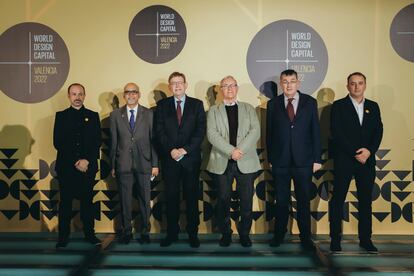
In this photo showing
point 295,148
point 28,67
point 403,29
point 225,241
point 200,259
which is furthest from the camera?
point 28,67

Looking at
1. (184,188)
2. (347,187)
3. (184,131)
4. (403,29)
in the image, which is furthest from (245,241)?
(403,29)

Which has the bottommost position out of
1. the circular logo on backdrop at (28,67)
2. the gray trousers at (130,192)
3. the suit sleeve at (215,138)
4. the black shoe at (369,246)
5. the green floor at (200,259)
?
the green floor at (200,259)

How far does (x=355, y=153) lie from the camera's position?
4555 mm

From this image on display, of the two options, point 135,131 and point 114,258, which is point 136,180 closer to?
point 135,131

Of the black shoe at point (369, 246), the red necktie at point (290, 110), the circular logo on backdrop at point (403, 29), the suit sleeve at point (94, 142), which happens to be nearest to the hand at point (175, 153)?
the suit sleeve at point (94, 142)

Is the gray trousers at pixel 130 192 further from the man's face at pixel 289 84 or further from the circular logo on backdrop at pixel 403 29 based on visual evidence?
the circular logo on backdrop at pixel 403 29

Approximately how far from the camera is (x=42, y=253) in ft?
15.0

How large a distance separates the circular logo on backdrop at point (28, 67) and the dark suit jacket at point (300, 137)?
9.36 feet

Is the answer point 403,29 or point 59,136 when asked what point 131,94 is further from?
point 403,29

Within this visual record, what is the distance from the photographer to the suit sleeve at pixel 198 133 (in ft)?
15.3

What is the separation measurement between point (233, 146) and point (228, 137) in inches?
5.3

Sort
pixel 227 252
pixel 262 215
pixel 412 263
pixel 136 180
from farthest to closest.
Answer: pixel 262 215
pixel 136 180
pixel 227 252
pixel 412 263

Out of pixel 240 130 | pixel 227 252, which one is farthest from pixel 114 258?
pixel 240 130

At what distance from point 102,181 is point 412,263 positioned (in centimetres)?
365
